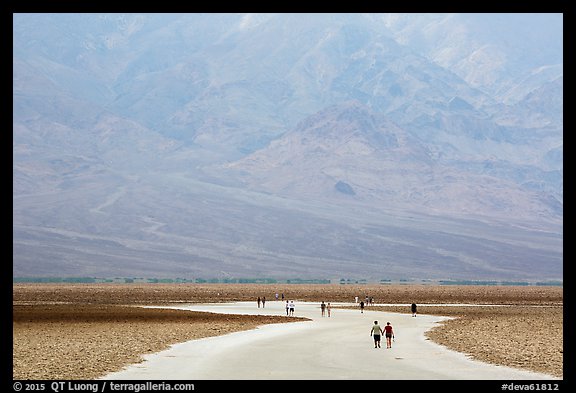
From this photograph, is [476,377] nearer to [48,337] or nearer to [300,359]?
[300,359]

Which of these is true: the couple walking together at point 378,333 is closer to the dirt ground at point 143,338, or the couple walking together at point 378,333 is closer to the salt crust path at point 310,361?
the salt crust path at point 310,361

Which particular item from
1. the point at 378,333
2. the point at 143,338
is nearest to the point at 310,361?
the point at 378,333

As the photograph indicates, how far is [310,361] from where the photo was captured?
3338 centimetres

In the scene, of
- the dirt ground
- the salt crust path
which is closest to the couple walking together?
the salt crust path

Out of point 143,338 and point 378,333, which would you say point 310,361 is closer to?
point 378,333

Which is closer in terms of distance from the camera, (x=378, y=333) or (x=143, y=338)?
A: (x=378, y=333)

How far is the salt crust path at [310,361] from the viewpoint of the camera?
28.3 m

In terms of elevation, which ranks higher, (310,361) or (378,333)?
(378,333)

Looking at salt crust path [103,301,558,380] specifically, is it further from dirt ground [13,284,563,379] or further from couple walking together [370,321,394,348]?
dirt ground [13,284,563,379]

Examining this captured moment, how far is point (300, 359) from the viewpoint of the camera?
34.1 m
